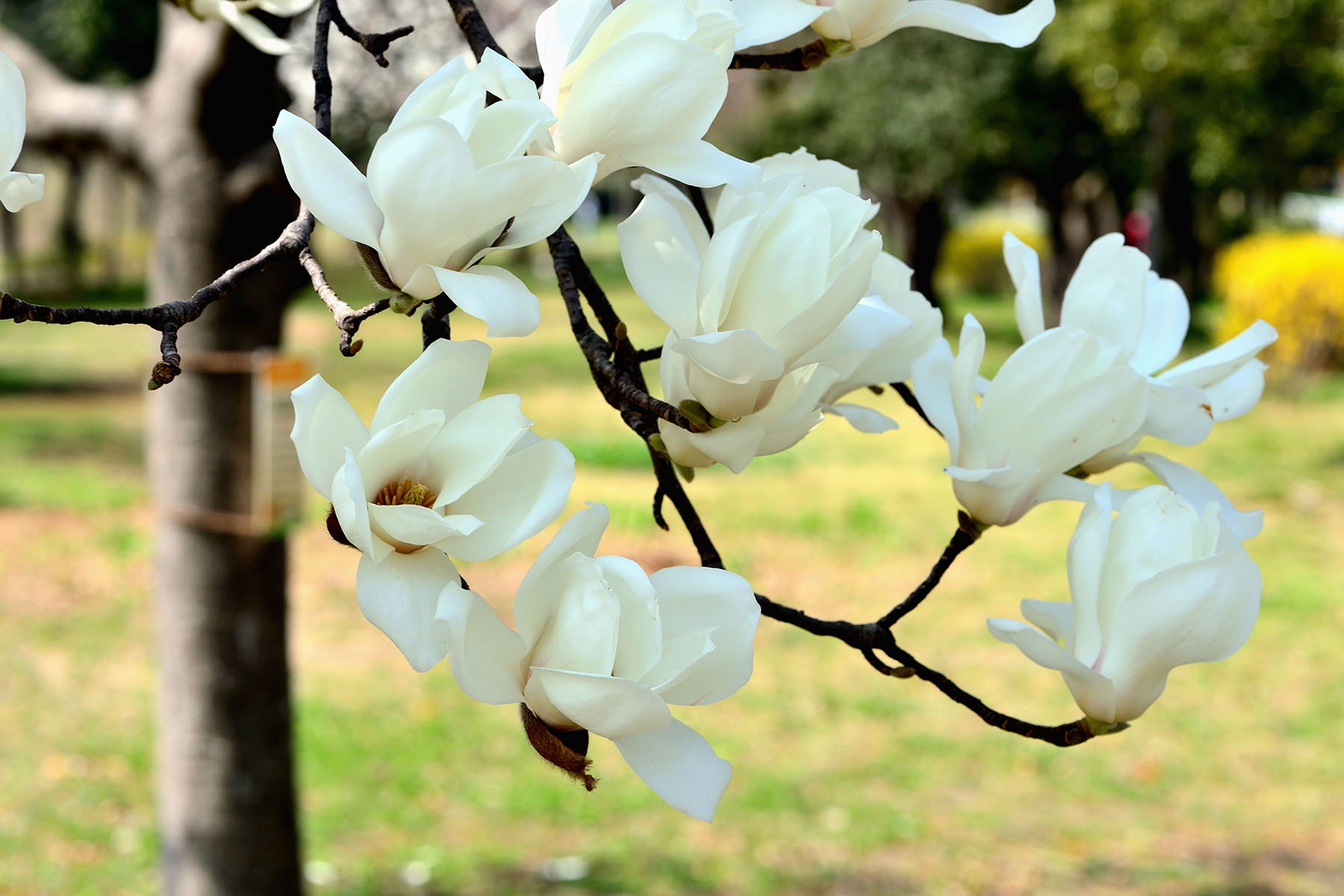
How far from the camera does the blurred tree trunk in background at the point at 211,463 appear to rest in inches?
86.4

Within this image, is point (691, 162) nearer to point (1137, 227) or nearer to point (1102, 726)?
point (1102, 726)

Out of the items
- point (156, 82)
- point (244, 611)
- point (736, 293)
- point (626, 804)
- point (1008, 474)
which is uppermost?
point (736, 293)

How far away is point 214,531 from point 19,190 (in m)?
1.88

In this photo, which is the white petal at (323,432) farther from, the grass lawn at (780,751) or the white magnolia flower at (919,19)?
the grass lawn at (780,751)

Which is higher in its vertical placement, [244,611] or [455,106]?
[455,106]

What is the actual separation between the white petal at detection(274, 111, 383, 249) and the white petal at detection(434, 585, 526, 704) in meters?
0.15

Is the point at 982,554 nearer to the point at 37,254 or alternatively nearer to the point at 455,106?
the point at 455,106

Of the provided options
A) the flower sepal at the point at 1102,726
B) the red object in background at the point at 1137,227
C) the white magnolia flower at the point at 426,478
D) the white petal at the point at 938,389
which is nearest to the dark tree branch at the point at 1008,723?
the flower sepal at the point at 1102,726

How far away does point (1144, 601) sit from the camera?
580 millimetres

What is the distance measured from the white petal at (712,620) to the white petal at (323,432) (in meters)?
0.13

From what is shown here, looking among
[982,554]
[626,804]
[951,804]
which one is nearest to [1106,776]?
[951,804]

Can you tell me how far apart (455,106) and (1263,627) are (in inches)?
202

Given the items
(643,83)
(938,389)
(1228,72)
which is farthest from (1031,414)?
(1228,72)

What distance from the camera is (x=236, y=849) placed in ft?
7.80
